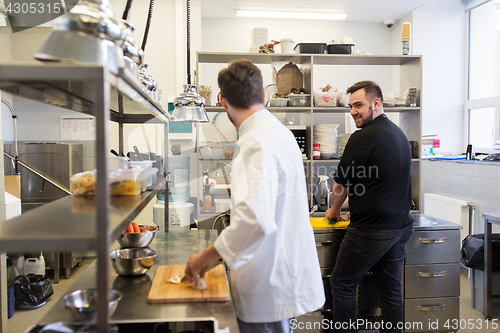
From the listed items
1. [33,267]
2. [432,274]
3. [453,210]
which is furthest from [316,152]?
[33,267]

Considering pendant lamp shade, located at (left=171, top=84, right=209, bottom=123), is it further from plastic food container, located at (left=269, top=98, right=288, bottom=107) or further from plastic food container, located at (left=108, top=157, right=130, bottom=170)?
plastic food container, located at (left=269, top=98, right=288, bottom=107)

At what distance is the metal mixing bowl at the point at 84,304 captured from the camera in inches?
42.7

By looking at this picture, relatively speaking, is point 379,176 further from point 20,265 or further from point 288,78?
point 20,265

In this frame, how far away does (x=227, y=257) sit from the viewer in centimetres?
127

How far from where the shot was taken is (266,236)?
1292 millimetres

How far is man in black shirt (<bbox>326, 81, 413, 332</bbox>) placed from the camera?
2332mm

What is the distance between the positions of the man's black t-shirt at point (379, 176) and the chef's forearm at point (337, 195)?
8.1 inches

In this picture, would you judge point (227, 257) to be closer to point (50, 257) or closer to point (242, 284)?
point (242, 284)

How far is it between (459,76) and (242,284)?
4871mm

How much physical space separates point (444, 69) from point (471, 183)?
183 centimetres

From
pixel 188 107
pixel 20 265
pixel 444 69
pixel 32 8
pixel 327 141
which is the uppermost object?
pixel 32 8

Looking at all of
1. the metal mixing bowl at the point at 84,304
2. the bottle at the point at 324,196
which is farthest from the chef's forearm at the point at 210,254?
the bottle at the point at 324,196

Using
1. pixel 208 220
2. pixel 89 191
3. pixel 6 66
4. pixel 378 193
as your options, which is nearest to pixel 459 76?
pixel 378 193

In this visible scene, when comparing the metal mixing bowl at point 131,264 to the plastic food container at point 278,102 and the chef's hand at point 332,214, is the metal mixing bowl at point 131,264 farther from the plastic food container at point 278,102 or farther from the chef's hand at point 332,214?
the plastic food container at point 278,102
